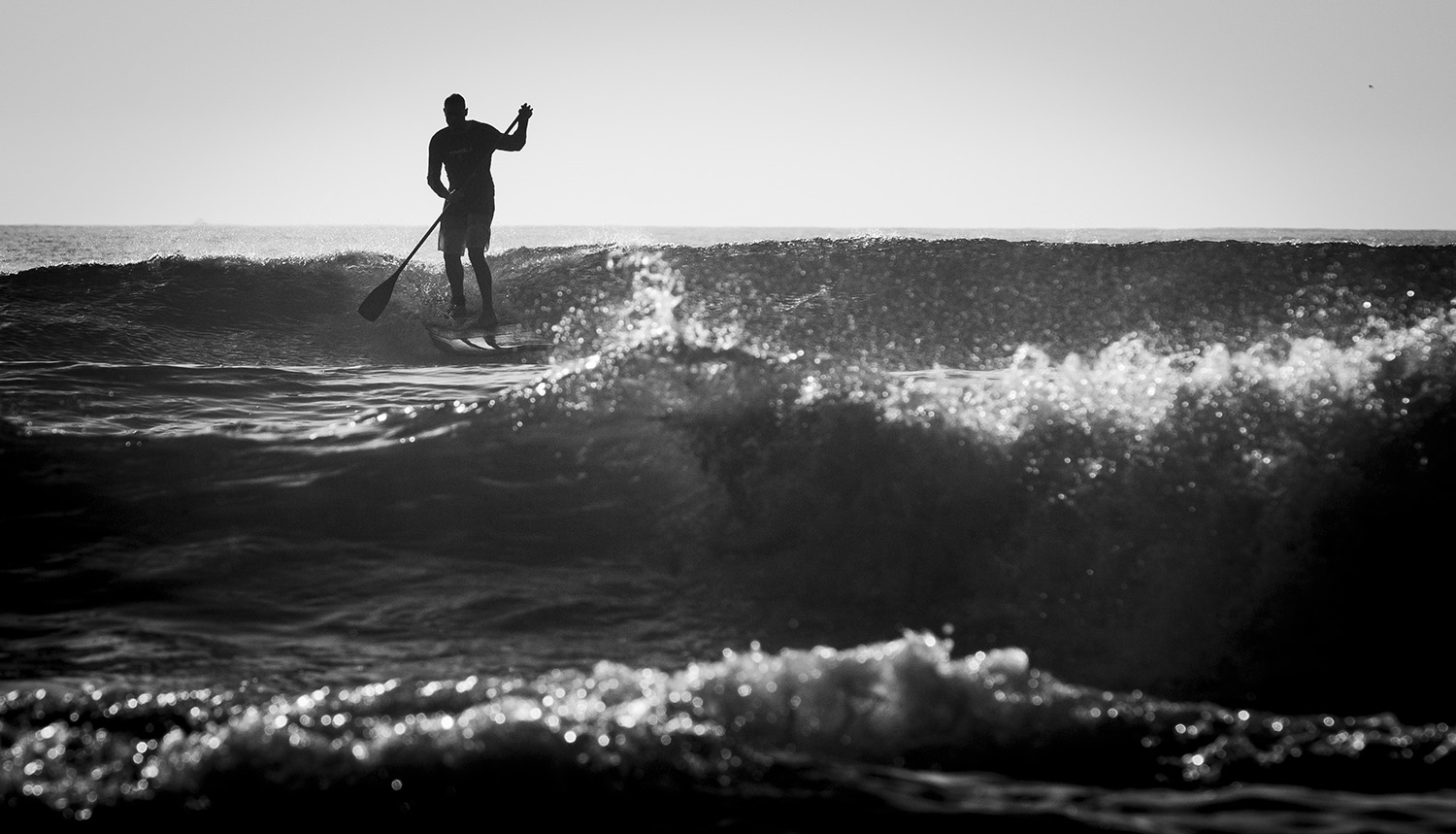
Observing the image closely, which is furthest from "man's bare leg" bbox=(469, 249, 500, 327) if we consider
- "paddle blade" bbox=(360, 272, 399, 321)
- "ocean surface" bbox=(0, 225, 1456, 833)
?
"ocean surface" bbox=(0, 225, 1456, 833)

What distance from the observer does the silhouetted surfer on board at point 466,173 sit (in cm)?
1008

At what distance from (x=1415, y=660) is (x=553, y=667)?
7.64ft

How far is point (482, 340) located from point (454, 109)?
244cm

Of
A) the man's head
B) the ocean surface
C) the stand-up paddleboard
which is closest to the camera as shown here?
the ocean surface

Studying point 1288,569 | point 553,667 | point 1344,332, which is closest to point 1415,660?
point 1288,569

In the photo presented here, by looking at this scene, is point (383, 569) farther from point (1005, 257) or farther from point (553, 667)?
point (1005, 257)

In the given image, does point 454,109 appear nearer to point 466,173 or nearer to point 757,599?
point 466,173

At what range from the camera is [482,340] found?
1159cm

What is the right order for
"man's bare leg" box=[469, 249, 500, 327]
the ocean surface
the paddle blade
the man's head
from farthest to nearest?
the paddle blade < "man's bare leg" box=[469, 249, 500, 327] < the man's head < the ocean surface

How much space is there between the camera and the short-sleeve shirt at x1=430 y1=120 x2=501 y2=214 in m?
10.1

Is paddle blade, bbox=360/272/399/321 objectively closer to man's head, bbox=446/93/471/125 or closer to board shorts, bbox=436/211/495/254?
board shorts, bbox=436/211/495/254

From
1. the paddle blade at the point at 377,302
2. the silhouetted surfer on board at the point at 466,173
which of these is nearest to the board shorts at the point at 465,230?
the silhouetted surfer on board at the point at 466,173

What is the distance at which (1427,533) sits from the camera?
12.3 ft

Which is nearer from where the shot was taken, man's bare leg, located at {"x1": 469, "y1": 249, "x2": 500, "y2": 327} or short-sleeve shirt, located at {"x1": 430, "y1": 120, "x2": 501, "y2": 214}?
short-sleeve shirt, located at {"x1": 430, "y1": 120, "x2": 501, "y2": 214}
